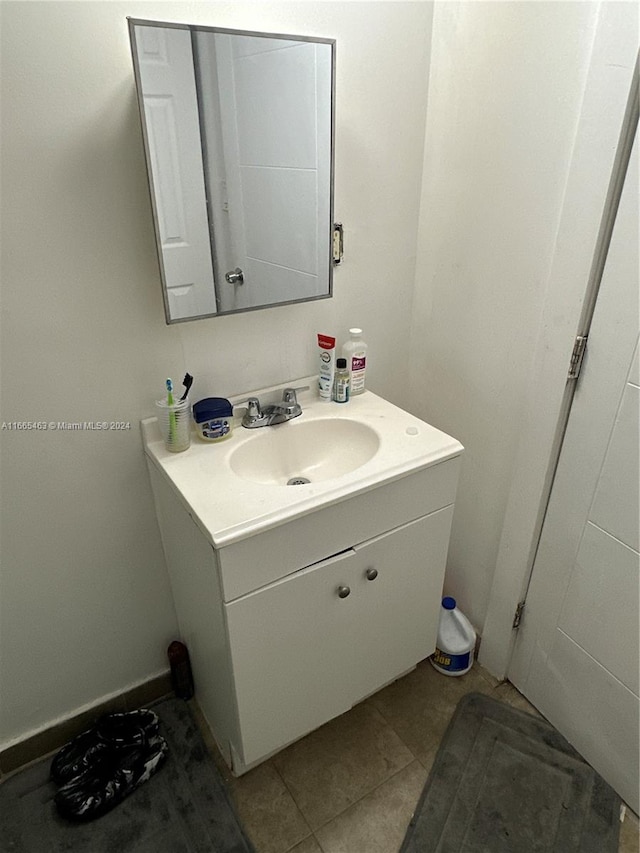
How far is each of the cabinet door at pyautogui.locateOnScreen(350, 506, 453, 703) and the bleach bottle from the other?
14cm

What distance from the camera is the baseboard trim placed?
54.0 inches

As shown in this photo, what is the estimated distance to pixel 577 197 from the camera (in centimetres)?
105

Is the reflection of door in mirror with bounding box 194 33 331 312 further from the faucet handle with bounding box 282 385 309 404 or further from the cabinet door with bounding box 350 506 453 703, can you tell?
the cabinet door with bounding box 350 506 453 703

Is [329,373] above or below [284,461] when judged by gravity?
above

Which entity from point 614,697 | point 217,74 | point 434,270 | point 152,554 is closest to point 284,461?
point 152,554

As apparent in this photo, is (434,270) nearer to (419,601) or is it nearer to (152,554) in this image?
(419,601)

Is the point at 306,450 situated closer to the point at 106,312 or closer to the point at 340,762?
the point at 106,312

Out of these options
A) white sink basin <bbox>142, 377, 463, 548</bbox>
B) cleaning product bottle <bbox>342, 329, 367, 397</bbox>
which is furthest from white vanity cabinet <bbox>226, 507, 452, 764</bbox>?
cleaning product bottle <bbox>342, 329, 367, 397</bbox>

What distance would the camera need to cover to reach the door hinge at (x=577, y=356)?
1127 mm

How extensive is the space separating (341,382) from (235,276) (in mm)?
380

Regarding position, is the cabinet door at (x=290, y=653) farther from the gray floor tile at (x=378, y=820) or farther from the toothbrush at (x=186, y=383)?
the toothbrush at (x=186, y=383)

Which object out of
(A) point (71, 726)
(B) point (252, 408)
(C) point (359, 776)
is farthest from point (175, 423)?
(C) point (359, 776)

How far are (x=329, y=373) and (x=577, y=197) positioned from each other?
2.15ft

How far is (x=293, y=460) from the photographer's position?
1.33 meters
